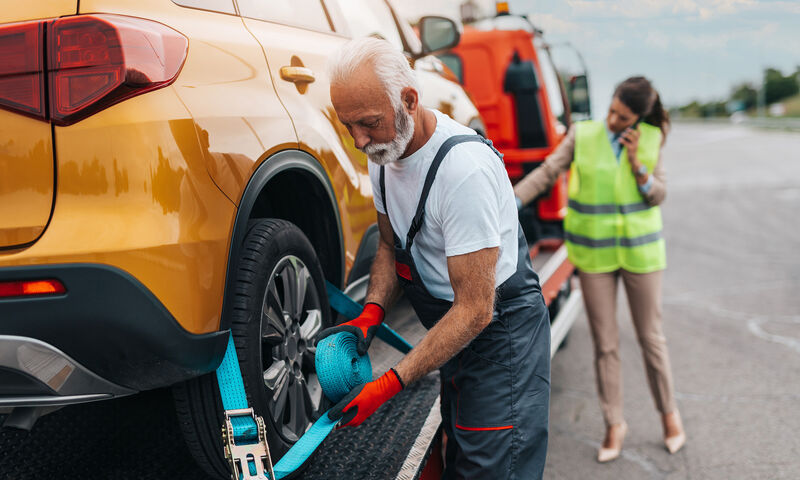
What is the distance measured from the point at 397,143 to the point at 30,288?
1003mm

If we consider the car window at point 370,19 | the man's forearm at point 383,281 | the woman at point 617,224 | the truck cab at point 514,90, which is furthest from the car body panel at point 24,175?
the truck cab at point 514,90

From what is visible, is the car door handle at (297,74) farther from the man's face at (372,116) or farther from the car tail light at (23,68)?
the car tail light at (23,68)

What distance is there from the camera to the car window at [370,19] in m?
3.55

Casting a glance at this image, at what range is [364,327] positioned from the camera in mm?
2344

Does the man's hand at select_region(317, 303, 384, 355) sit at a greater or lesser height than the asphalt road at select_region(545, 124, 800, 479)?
greater

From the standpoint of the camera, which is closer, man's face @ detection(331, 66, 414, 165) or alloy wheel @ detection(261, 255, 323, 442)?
man's face @ detection(331, 66, 414, 165)

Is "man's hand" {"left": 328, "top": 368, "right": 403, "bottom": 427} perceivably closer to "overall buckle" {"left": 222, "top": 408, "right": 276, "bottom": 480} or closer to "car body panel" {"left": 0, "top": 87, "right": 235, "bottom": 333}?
"overall buckle" {"left": 222, "top": 408, "right": 276, "bottom": 480}

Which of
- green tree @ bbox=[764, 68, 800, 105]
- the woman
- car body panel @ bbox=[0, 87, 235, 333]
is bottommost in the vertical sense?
green tree @ bbox=[764, 68, 800, 105]

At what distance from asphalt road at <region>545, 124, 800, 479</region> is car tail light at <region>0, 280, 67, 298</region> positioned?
274cm

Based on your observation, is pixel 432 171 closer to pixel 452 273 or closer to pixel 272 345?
pixel 452 273

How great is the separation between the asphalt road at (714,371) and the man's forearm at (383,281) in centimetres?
175

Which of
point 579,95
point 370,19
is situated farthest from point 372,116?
point 579,95

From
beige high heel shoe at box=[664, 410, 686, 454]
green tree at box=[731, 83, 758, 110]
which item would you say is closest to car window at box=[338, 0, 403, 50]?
beige high heel shoe at box=[664, 410, 686, 454]

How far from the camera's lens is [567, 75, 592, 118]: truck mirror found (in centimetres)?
644
